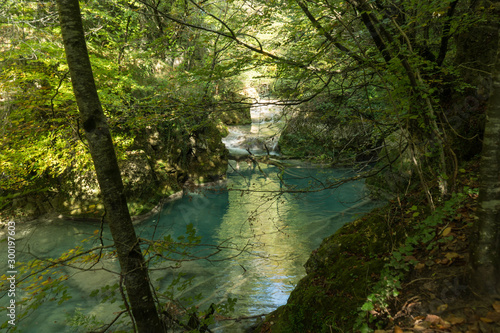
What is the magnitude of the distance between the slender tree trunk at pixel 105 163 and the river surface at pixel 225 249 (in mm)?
275

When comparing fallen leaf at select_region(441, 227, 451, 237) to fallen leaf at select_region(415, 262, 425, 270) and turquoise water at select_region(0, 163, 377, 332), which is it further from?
turquoise water at select_region(0, 163, 377, 332)


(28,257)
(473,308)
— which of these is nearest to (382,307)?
Result: (473,308)

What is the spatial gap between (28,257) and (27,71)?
16.1 ft

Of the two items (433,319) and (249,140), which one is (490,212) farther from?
(249,140)

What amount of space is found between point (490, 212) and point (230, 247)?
2241mm

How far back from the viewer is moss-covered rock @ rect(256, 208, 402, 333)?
3.11 m

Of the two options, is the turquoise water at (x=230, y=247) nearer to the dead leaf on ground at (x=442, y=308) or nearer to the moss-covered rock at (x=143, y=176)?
the moss-covered rock at (x=143, y=176)

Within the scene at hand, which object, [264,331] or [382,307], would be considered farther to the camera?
[264,331]

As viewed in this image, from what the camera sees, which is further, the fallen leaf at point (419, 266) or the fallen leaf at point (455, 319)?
the fallen leaf at point (419, 266)

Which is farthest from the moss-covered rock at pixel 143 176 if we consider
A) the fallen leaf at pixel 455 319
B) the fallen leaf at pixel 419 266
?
the fallen leaf at pixel 455 319

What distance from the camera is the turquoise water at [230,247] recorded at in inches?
209

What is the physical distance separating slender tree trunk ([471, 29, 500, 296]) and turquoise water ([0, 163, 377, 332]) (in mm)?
1708

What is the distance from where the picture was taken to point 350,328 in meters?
2.76

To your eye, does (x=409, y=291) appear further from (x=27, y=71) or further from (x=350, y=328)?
(x=27, y=71)
